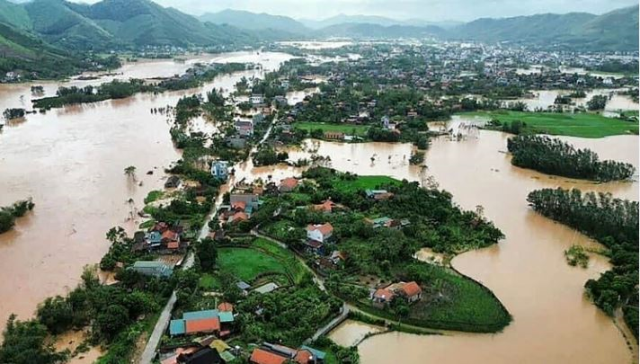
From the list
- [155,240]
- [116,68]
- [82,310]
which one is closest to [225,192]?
[155,240]

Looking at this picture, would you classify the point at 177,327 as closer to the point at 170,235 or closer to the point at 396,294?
the point at 170,235

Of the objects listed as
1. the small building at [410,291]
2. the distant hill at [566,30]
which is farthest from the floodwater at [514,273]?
the distant hill at [566,30]

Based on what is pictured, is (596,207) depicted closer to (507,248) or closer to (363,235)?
(507,248)

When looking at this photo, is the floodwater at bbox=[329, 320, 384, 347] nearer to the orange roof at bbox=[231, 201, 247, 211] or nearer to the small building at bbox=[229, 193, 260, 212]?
the orange roof at bbox=[231, 201, 247, 211]

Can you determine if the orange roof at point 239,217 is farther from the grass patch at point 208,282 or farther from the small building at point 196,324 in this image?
the small building at point 196,324

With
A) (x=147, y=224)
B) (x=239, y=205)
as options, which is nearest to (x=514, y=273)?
(x=239, y=205)

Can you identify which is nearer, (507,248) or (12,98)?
(507,248)
